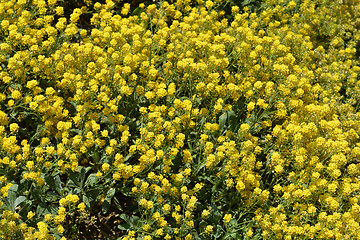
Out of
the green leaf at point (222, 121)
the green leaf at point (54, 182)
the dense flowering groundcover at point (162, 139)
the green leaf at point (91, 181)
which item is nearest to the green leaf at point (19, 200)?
the dense flowering groundcover at point (162, 139)

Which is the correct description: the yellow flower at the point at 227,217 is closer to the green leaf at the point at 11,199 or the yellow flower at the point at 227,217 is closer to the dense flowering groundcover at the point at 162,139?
the dense flowering groundcover at the point at 162,139

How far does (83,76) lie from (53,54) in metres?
0.50

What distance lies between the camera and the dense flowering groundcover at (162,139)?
4.13m

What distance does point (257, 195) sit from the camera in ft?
14.1

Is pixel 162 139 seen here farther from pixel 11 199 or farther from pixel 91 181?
pixel 11 199

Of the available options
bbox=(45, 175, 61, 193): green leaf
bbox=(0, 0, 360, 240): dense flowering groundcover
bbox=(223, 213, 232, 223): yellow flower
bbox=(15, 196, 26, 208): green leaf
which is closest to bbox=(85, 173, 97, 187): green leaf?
bbox=(0, 0, 360, 240): dense flowering groundcover

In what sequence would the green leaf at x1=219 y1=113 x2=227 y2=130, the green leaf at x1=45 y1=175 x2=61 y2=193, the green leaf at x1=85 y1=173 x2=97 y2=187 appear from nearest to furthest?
the green leaf at x1=45 y1=175 x2=61 y2=193 < the green leaf at x1=85 y1=173 x2=97 y2=187 < the green leaf at x1=219 y1=113 x2=227 y2=130

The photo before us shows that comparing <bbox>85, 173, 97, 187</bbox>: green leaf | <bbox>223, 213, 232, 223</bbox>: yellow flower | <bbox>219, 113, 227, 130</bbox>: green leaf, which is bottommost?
<bbox>223, 213, 232, 223</bbox>: yellow flower

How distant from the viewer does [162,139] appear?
4.29 meters

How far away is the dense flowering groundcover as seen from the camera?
13.5ft

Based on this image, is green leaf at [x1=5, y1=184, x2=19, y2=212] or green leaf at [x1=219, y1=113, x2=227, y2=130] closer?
green leaf at [x1=5, y1=184, x2=19, y2=212]

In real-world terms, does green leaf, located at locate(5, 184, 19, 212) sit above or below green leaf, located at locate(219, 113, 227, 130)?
below

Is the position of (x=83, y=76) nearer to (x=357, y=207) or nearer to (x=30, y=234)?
(x=30, y=234)

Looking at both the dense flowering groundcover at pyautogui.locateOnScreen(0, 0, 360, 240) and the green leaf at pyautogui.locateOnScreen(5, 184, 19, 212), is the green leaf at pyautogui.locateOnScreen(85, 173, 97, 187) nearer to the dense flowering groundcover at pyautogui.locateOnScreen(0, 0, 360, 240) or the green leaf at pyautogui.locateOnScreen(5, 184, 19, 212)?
the dense flowering groundcover at pyautogui.locateOnScreen(0, 0, 360, 240)
